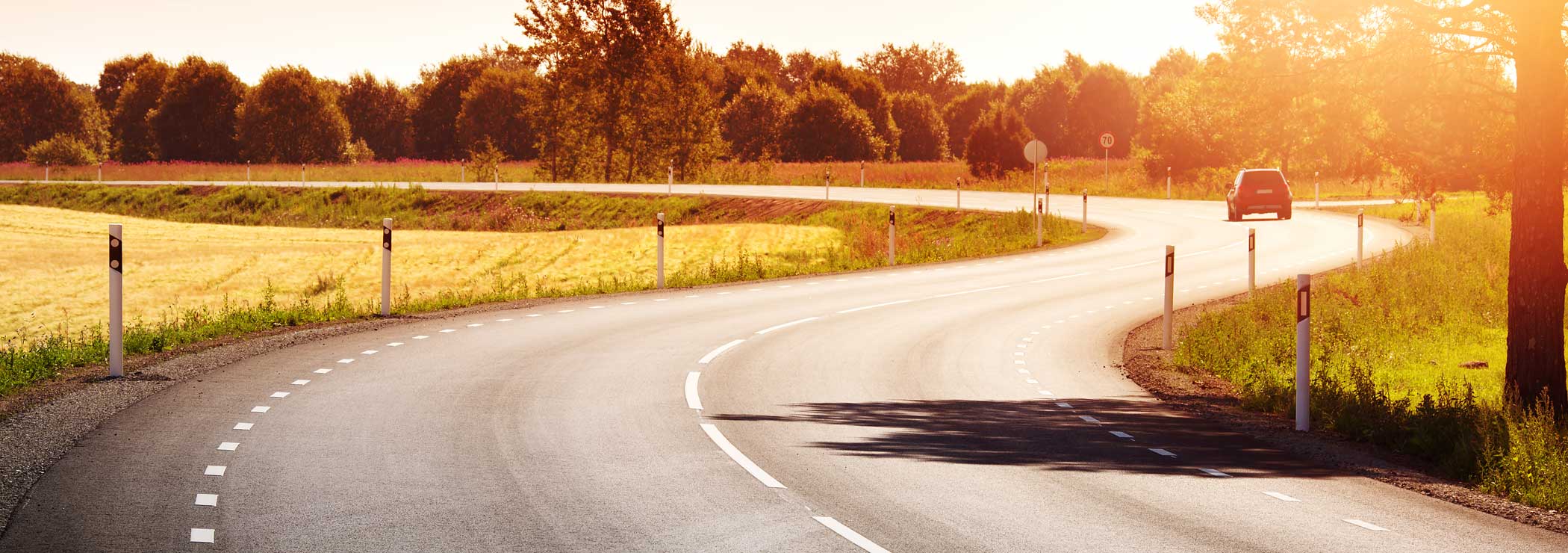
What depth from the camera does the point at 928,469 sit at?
27.5 ft

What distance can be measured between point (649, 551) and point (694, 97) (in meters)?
58.8

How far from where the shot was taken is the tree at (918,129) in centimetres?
10575

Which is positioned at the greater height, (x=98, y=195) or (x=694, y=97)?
(x=694, y=97)

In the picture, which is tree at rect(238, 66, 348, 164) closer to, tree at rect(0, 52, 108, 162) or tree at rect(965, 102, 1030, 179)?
tree at rect(0, 52, 108, 162)

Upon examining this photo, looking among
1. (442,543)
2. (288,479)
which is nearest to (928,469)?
(442,543)

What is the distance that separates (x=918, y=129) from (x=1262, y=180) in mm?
68389

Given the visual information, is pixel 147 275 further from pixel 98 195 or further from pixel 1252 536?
pixel 98 195

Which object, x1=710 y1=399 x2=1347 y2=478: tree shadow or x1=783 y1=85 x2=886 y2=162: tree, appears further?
x1=783 y1=85 x2=886 y2=162: tree

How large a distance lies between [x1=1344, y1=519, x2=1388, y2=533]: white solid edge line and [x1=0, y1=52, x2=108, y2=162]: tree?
10023 cm

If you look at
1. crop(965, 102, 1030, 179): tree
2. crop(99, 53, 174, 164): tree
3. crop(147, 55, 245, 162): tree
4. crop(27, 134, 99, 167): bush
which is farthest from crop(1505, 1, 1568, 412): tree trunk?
crop(99, 53, 174, 164): tree

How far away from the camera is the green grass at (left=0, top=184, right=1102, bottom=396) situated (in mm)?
16125

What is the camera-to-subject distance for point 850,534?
21.8 ft

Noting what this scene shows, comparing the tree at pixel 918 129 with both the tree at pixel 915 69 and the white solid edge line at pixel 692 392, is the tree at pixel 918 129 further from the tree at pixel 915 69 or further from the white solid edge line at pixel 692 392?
the white solid edge line at pixel 692 392

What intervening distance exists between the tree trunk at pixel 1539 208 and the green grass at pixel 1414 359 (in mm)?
451
